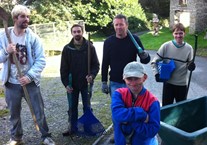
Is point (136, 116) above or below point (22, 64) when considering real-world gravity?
below

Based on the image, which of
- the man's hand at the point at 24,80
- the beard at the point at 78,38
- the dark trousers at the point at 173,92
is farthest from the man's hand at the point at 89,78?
the dark trousers at the point at 173,92

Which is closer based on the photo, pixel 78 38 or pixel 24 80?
pixel 24 80

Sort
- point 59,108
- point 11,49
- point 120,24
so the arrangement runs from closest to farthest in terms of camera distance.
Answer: point 11,49 < point 120,24 < point 59,108

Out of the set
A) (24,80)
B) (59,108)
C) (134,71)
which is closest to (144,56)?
(134,71)

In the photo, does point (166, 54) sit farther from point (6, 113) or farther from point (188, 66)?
point (6, 113)

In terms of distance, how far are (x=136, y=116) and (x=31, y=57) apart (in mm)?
2025

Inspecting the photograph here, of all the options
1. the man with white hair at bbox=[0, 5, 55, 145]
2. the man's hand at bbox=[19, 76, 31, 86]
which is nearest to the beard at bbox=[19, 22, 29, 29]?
the man with white hair at bbox=[0, 5, 55, 145]

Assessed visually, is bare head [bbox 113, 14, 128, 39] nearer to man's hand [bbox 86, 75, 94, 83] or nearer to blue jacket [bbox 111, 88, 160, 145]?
man's hand [bbox 86, 75, 94, 83]

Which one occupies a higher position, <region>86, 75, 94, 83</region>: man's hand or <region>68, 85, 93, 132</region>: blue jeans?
<region>86, 75, 94, 83</region>: man's hand

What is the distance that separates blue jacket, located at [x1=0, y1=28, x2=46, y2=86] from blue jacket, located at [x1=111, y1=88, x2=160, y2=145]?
1.61m

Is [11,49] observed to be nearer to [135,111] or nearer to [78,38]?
[78,38]

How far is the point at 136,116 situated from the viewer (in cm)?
259

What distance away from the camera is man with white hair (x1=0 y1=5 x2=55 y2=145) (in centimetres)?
392

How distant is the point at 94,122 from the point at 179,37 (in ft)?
5.84
